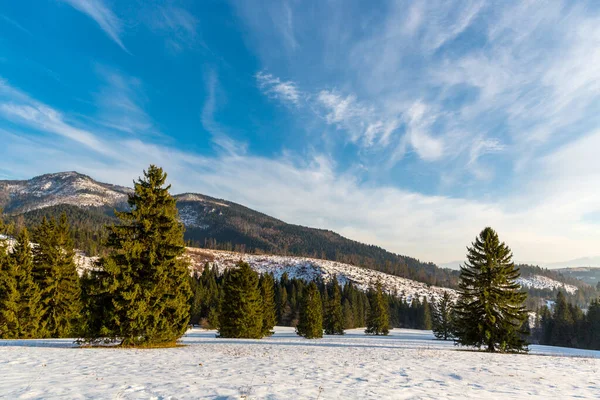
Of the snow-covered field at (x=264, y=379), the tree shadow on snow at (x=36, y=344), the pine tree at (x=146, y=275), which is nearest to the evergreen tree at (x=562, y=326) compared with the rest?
the snow-covered field at (x=264, y=379)

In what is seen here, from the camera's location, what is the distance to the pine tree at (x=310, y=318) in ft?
149

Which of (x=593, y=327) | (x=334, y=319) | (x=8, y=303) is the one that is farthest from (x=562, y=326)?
(x=8, y=303)

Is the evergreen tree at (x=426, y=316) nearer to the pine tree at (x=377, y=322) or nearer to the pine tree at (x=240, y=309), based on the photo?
the pine tree at (x=377, y=322)

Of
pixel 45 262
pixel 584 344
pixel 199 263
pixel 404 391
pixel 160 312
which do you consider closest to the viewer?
pixel 404 391

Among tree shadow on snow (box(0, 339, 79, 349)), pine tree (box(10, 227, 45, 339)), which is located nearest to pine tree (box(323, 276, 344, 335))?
pine tree (box(10, 227, 45, 339))

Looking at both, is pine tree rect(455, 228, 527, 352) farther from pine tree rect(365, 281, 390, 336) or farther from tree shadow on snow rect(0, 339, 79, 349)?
pine tree rect(365, 281, 390, 336)

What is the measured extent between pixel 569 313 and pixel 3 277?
10045 centimetres

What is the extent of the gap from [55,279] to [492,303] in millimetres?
39609

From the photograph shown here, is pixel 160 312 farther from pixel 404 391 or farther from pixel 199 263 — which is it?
pixel 199 263

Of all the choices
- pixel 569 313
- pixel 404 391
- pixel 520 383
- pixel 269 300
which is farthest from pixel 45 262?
pixel 569 313

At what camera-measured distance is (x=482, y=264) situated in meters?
27.8

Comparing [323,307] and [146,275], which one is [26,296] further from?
[323,307]

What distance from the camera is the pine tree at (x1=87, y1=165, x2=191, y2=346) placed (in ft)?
60.7

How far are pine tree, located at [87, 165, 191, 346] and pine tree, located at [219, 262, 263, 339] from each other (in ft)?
50.4
